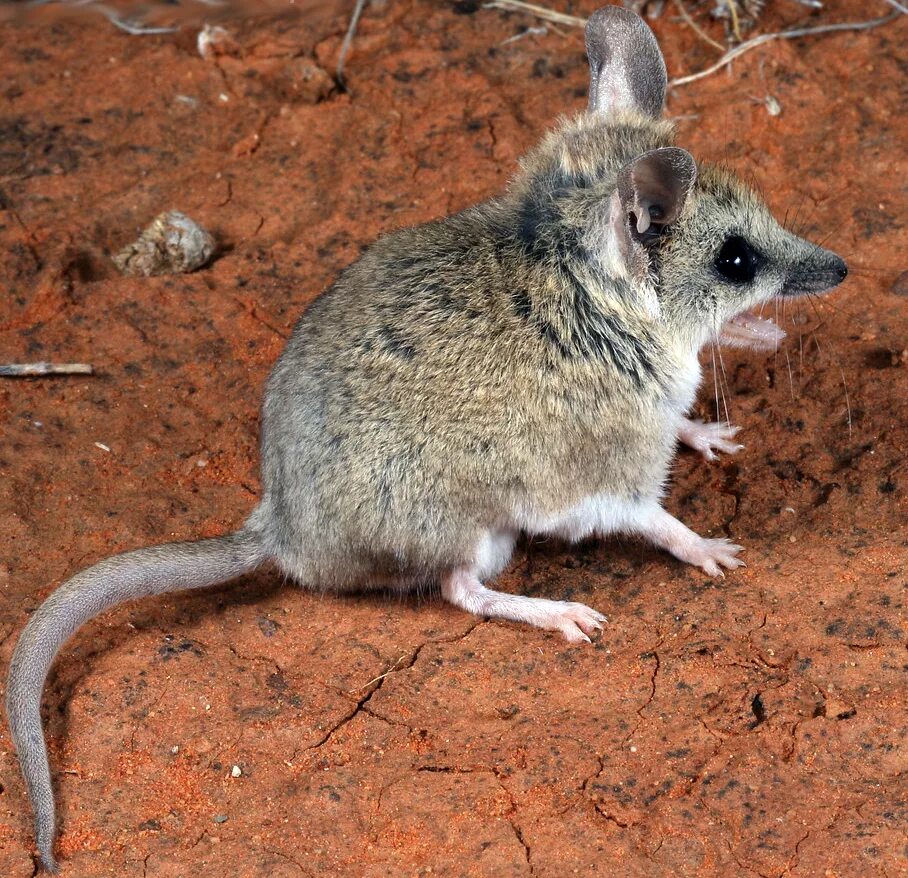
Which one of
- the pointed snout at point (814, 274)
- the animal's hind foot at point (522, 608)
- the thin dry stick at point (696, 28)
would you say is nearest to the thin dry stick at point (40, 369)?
the animal's hind foot at point (522, 608)

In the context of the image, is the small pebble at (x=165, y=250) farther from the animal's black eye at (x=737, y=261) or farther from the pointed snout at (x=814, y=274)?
the pointed snout at (x=814, y=274)

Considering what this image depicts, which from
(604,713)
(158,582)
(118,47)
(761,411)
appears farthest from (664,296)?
(118,47)

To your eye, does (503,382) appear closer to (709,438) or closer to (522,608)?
(522,608)

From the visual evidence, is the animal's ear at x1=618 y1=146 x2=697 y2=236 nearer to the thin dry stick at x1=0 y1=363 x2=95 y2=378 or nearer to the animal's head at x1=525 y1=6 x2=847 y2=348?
the animal's head at x1=525 y1=6 x2=847 y2=348

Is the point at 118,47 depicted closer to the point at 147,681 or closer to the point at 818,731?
the point at 147,681

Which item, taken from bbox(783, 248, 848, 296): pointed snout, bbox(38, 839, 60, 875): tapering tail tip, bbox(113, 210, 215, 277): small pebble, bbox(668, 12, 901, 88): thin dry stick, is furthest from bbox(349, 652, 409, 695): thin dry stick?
bbox(668, 12, 901, 88): thin dry stick
